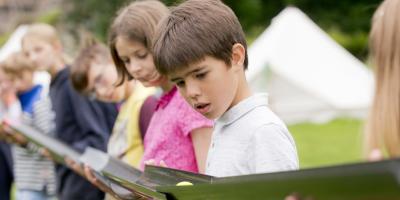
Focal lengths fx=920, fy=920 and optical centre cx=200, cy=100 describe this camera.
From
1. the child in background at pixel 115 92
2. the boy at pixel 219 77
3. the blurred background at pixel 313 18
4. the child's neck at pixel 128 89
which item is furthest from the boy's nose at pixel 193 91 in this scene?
the blurred background at pixel 313 18

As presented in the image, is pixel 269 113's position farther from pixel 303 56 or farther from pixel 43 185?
pixel 303 56

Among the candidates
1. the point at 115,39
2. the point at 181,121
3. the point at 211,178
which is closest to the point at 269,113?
the point at 211,178

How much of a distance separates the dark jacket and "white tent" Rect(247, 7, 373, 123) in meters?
10.3

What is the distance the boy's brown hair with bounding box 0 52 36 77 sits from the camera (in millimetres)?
6404

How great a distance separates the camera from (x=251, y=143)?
2750 mm

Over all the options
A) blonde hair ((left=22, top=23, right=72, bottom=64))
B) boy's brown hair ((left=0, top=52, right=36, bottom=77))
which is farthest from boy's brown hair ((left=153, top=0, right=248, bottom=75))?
boy's brown hair ((left=0, top=52, right=36, bottom=77))

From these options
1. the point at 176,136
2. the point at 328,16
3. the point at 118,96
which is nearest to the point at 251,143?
the point at 176,136

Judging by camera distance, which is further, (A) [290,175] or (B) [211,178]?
(B) [211,178]

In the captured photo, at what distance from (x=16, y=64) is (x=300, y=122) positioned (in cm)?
1046

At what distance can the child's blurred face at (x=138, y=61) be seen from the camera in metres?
3.63

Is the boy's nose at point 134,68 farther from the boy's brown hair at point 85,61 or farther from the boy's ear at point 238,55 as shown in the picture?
the boy's brown hair at point 85,61

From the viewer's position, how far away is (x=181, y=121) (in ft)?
11.3

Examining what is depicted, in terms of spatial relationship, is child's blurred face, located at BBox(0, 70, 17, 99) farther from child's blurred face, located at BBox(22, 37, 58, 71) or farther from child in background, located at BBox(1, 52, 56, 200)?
child's blurred face, located at BBox(22, 37, 58, 71)

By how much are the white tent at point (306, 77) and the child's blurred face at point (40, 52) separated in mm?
9806
